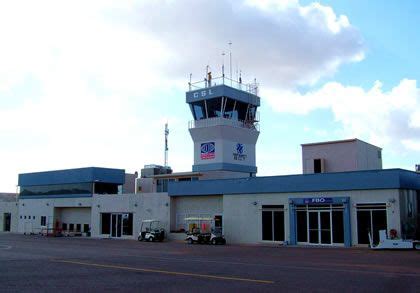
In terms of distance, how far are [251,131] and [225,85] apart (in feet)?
19.5

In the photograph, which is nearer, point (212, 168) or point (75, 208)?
point (212, 168)

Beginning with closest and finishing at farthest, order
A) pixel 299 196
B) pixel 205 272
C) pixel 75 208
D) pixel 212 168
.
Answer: pixel 205 272 → pixel 299 196 → pixel 212 168 → pixel 75 208

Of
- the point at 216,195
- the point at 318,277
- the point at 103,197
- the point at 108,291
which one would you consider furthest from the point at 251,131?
the point at 108,291

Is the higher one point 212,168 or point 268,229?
point 212,168

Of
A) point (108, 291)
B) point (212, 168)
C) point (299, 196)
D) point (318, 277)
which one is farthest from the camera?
point (212, 168)

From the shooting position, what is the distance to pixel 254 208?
38594 millimetres

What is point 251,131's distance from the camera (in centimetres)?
5284

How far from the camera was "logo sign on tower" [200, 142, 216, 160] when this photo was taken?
50000 mm

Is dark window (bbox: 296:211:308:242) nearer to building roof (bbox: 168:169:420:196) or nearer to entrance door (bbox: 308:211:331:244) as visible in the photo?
entrance door (bbox: 308:211:331:244)

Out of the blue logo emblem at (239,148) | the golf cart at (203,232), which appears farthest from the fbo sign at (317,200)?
the blue logo emblem at (239,148)

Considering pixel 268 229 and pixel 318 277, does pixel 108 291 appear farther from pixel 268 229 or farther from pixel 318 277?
pixel 268 229

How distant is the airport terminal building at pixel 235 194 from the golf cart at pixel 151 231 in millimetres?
745

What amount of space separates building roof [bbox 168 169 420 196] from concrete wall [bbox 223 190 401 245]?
37 cm

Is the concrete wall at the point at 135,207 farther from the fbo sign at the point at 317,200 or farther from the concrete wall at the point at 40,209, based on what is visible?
the fbo sign at the point at 317,200
